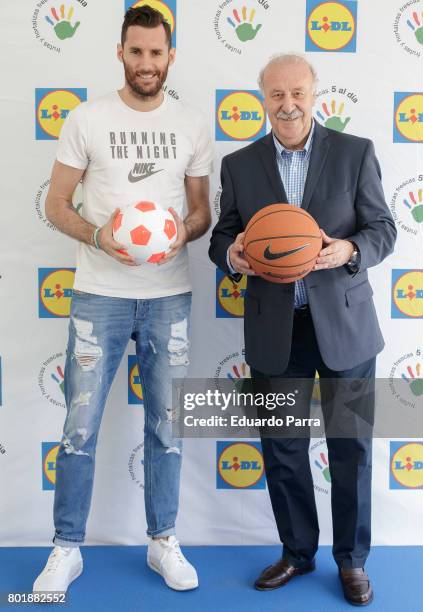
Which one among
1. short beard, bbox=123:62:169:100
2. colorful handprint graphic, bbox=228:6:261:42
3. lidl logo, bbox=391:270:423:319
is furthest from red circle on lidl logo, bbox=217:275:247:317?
colorful handprint graphic, bbox=228:6:261:42

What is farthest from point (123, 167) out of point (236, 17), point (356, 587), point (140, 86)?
point (356, 587)

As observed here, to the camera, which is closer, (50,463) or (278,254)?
(278,254)

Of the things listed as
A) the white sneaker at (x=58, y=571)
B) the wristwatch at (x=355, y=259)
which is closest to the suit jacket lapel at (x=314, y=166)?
the wristwatch at (x=355, y=259)

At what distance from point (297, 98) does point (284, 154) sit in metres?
0.19

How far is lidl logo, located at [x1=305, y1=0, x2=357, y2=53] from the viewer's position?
258 centimetres

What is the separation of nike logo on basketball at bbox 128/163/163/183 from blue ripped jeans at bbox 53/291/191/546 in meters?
0.42

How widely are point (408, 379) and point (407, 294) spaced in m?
0.37

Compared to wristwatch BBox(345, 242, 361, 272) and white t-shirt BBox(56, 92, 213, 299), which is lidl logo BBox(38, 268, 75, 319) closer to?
white t-shirt BBox(56, 92, 213, 299)

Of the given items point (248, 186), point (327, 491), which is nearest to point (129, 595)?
point (327, 491)

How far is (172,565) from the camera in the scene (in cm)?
236

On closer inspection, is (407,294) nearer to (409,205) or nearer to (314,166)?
(409,205)

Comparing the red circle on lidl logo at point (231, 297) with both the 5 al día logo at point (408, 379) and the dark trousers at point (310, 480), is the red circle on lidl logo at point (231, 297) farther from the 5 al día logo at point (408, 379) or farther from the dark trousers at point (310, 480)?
the 5 al día logo at point (408, 379)

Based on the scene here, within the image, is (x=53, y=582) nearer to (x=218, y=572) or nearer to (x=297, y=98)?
(x=218, y=572)

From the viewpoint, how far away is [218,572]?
249 cm
